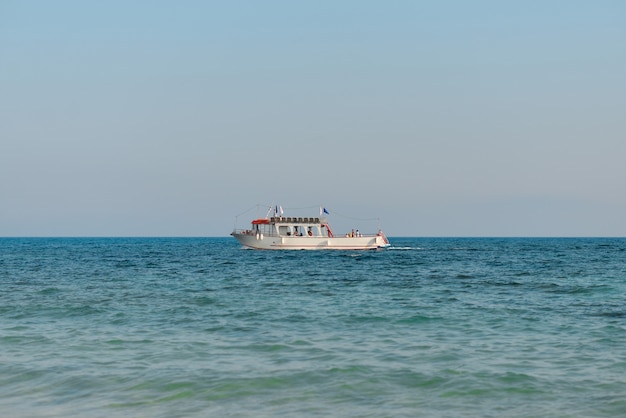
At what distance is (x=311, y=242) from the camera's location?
3482 inches

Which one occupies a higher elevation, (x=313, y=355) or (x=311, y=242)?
(x=311, y=242)

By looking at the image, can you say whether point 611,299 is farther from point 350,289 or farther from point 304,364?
point 304,364

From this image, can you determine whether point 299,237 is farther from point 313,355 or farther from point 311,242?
point 313,355

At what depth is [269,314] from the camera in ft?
74.6

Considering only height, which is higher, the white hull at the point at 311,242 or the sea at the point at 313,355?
the white hull at the point at 311,242

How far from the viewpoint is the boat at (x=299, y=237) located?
87.3 m

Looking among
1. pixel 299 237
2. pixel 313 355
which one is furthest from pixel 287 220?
pixel 313 355

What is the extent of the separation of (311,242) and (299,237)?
6.32 ft

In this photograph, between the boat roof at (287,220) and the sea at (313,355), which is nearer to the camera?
the sea at (313,355)

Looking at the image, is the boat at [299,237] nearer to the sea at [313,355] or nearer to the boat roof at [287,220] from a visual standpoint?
the boat roof at [287,220]

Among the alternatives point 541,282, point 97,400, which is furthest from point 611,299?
point 97,400

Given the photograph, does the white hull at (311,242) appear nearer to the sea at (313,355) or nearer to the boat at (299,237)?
the boat at (299,237)

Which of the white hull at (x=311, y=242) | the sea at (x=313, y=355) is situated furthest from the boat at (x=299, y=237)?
the sea at (x=313, y=355)

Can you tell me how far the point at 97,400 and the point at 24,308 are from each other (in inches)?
577
